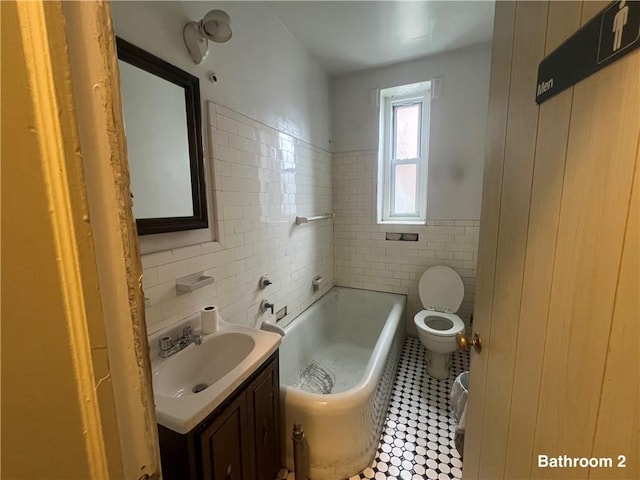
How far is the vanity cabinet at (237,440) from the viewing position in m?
0.87

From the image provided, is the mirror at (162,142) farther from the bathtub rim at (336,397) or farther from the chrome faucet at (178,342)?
the bathtub rim at (336,397)

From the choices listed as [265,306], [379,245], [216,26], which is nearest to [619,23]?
[216,26]

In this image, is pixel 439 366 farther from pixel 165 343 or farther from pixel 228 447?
pixel 165 343

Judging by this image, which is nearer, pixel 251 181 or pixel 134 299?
pixel 134 299

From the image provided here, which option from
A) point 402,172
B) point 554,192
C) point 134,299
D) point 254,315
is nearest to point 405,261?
point 402,172

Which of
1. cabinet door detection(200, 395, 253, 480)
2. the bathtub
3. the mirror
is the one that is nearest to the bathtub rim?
the bathtub

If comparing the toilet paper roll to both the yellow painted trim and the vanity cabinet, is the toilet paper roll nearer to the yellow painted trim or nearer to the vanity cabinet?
the vanity cabinet

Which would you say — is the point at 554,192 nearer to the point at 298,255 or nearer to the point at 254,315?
the point at 254,315

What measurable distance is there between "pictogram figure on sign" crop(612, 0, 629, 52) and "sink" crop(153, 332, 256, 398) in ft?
4.33

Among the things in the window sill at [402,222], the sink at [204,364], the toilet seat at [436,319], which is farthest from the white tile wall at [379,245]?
the sink at [204,364]

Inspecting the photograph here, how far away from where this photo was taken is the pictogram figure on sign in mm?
345

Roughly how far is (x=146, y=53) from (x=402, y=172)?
2281 millimetres

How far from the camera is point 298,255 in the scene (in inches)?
90.0

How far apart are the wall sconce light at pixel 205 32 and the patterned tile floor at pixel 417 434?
7.02 feet
